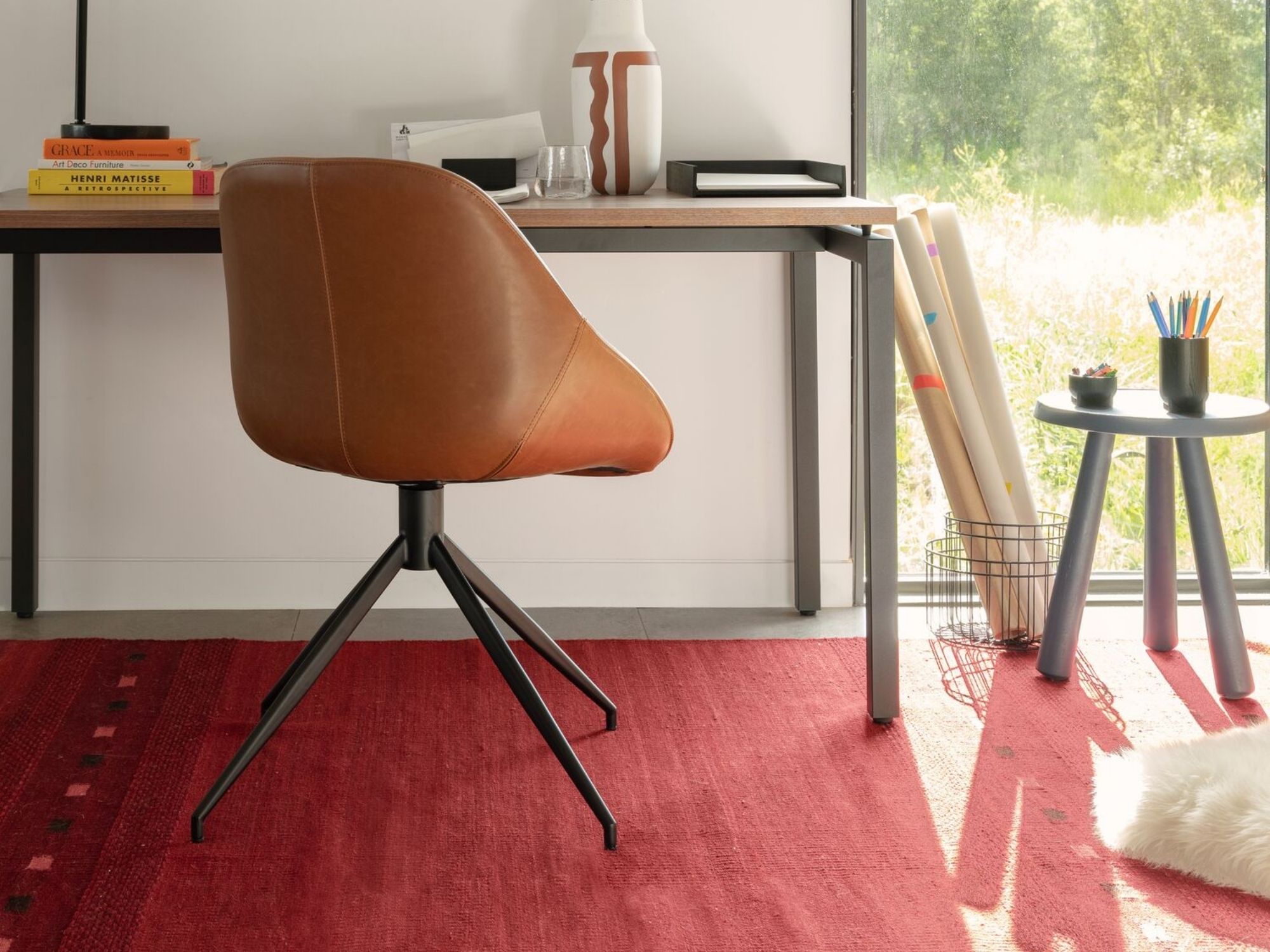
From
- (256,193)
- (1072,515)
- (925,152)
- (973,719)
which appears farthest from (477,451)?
(925,152)

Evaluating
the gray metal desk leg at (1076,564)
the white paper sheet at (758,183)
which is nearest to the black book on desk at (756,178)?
the white paper sheet at (758,183)

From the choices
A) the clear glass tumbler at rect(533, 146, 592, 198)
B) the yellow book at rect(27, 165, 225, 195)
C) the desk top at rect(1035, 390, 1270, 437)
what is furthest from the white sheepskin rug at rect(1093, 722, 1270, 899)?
the yellow book at rect(27, 165, 225, 195)

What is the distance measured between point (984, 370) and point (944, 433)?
0.50ft

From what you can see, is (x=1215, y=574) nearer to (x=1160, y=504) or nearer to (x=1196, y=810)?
(x=1160, y=504)

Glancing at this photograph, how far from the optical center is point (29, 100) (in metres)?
2.71

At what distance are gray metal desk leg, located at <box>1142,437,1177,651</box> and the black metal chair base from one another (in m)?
1.21

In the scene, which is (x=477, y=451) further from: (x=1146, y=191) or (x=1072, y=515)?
(x=1146, y=191)

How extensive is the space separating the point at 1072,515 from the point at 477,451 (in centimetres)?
116

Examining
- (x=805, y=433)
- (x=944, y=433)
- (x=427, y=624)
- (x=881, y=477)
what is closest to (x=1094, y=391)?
(x=944, y=433)

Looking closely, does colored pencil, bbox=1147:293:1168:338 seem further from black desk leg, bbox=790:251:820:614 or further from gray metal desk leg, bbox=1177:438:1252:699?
black desk leg, bbox=790:251:820:614

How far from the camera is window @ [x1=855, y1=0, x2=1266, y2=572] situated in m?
2.84

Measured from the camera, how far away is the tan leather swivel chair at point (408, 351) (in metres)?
1.67

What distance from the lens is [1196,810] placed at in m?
1.75

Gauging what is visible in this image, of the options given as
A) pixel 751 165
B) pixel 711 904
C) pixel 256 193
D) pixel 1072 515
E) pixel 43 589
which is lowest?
pixel 711 904
